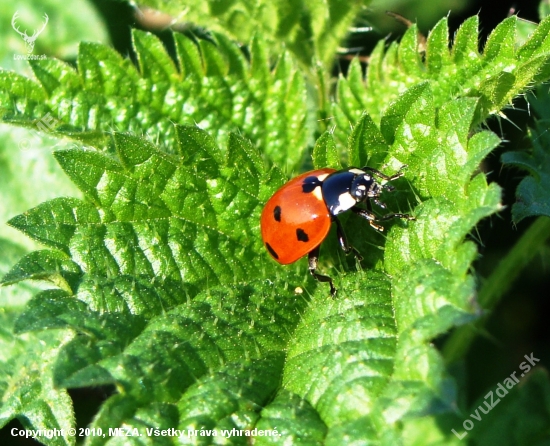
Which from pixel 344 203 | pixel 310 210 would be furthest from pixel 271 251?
pixel 344 203

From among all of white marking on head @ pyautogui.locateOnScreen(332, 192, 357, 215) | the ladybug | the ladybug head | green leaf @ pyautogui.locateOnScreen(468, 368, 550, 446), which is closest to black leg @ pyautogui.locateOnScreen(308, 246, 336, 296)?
the ladybug

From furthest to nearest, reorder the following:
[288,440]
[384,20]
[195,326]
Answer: [384,20] < [195,326] < [288,440]

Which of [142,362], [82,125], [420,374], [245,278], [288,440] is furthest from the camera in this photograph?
[82,125]

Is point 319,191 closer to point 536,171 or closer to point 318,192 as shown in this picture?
point 318,192

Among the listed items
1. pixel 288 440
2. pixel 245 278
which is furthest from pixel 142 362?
pixel 245 278

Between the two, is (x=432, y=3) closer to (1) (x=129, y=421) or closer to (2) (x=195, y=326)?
(2) (x=195, y=326)

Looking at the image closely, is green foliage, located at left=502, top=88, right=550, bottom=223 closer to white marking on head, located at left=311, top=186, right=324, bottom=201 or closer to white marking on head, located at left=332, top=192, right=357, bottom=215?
white marking on head, located at left=332, top=192, right=357, bottom=215
